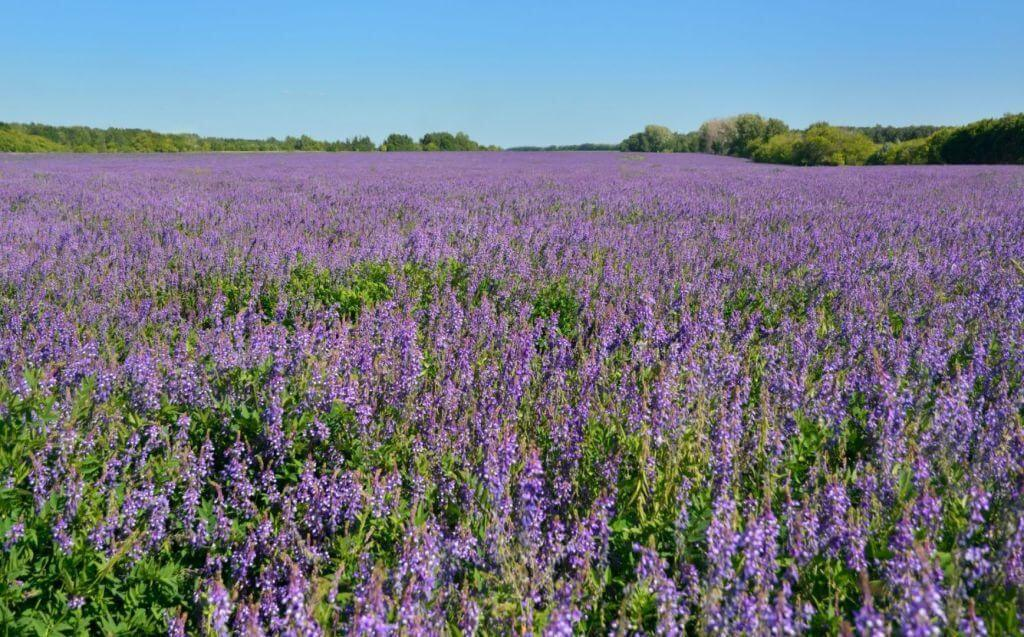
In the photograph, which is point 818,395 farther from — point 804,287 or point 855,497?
point 804,287

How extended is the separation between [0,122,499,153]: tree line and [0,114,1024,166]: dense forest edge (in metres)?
0.09

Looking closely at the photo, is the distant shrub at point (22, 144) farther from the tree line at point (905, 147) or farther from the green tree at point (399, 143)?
the tree line at point (905, 147)

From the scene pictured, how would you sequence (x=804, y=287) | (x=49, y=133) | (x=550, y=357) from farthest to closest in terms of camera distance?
(x=49, y=133) → (x=804, y=287) → (x=550, y=357)

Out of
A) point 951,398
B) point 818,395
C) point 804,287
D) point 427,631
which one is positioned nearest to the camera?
point 427,631

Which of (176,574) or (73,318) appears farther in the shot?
(73,318)

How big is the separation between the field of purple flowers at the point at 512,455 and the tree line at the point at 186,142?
56.3m

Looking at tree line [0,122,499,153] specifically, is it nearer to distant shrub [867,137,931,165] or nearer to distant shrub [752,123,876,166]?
A: distant shrub [752,123,876,166]

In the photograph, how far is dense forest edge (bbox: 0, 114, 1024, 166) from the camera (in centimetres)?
3562

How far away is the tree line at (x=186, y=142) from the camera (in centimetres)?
5681

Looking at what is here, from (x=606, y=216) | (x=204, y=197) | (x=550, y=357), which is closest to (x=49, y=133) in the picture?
(x=204, y=197)

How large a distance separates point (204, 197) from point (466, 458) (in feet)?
34.5

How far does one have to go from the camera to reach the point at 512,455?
2516mm

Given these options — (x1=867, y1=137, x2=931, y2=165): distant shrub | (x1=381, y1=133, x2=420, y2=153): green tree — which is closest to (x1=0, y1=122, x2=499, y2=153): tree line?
(x1=381, y1=133, x2=420, y2=153): green tree

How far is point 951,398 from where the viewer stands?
9.99 ft
